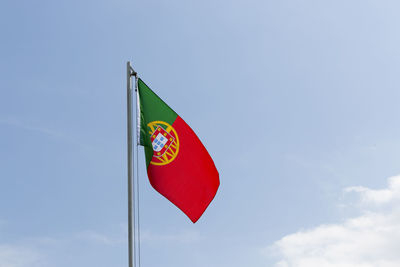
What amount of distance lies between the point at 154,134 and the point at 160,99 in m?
1.20

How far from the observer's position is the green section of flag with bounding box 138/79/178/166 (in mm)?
15023

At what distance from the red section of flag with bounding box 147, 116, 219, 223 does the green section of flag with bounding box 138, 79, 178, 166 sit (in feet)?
1.67

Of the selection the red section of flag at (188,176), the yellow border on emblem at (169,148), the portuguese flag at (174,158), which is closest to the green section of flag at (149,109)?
the portuguese flag at (174,158)

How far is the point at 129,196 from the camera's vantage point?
13.2m

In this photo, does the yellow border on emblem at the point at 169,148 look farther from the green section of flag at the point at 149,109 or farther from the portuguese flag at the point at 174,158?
the green section of flag at the point at 149,109

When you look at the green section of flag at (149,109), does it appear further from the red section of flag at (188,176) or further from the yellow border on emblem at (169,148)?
the red section of flag at (188,176)

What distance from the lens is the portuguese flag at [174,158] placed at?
14680 millimetres

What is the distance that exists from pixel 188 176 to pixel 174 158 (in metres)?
0.73

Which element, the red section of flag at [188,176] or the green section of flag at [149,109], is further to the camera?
the green section of flag at [149,109]

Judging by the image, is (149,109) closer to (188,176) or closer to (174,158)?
(174,158)

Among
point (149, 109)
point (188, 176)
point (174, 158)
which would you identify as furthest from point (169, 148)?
point (149, 109)

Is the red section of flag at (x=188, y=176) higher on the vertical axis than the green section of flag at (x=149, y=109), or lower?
lower

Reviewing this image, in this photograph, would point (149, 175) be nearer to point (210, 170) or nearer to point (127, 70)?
point (210, 170)

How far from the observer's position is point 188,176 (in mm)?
15156
